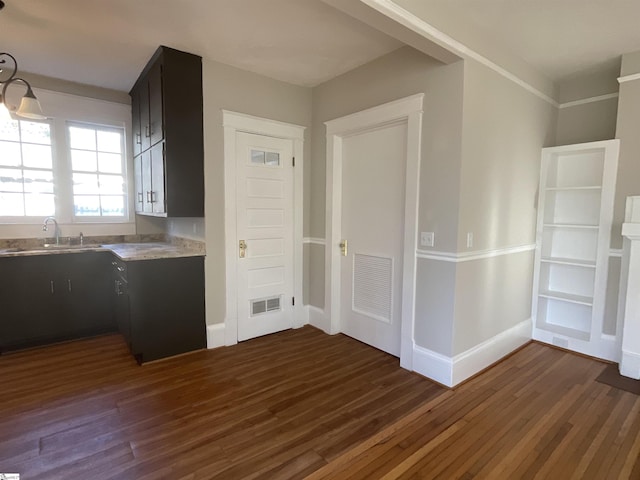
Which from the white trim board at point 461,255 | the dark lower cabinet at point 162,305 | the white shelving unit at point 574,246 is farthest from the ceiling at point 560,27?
the dark lower cabinet at point 162,305

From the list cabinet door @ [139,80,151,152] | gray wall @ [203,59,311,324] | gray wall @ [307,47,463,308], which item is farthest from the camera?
cabinet door @ [139,80,151,152]

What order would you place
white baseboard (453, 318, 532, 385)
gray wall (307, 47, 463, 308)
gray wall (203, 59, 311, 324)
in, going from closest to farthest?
gray wall (307, 47, 463, 308)
white baseboard (453, 318, 532, 385)
gray wall (203, 59, 311, 324)

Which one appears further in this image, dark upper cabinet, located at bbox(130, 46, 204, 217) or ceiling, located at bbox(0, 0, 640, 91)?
dark upper cabinet, located at bbox(130, 46, 204, 217)

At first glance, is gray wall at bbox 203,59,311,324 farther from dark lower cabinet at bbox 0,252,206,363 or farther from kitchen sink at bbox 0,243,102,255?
kitchen sink at bbox 0,243,102,255

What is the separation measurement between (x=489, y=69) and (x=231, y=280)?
295 cm

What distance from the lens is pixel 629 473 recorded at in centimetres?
181

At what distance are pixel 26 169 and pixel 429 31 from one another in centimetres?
423

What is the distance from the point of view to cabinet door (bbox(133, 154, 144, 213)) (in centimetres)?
382

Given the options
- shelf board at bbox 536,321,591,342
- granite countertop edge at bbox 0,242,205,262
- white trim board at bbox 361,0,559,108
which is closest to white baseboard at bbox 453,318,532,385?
shelf board at bbox 536,321,591,342

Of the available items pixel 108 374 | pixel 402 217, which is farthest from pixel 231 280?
pixel 402 217

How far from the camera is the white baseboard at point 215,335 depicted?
3.30m

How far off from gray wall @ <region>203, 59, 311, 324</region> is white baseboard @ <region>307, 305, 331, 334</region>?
1074 millimetres

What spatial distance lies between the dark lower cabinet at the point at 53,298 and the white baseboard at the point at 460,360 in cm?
330

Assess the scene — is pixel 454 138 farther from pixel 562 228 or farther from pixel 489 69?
pixel 562 228
